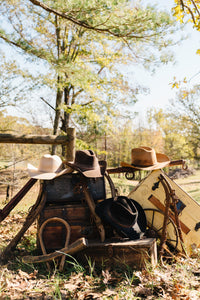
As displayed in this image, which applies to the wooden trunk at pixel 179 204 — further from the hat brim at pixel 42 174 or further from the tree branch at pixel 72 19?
the tree branch at pixel 72 19

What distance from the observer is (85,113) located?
11.7 meters

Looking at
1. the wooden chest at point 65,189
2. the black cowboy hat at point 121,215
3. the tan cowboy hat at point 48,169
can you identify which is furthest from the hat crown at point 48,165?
the black cowboy hat at point 121,215

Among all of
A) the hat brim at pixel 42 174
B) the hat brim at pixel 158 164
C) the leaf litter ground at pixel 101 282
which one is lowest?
the leaf litter ground at pixel 101 282

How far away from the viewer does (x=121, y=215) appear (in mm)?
2863

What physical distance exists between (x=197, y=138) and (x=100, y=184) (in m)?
16.0

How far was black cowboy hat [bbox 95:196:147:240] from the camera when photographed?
2.78 meters

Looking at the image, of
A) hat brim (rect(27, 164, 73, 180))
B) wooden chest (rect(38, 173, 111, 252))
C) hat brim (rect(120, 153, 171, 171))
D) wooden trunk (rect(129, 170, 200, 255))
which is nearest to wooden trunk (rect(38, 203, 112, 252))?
wooden chest (rect(38, 173, 111, 252))

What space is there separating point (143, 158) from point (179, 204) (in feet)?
2.48

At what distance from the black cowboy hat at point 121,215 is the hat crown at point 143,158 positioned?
29.9 inches

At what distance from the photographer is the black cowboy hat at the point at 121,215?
278cm

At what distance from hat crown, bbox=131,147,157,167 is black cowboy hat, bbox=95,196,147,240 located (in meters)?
0.76

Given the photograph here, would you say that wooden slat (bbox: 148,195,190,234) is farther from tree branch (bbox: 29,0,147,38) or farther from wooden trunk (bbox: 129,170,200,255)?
tree branch (bbox: 29,0,147,38)

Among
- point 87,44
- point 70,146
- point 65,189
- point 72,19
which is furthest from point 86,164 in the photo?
point 87,44

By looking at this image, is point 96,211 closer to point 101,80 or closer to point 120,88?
point 101,80
